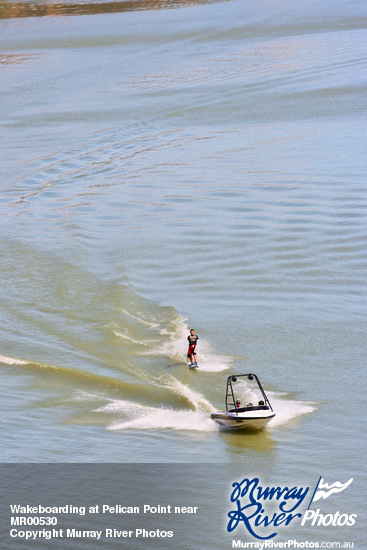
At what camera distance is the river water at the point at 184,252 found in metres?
15.2

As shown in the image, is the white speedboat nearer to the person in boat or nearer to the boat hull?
the boat hull

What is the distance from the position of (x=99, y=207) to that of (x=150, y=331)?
11063 millimetres

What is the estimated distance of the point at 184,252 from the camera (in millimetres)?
24734

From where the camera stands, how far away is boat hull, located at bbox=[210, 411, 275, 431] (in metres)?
14.2

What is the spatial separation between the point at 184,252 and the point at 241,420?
11.0m

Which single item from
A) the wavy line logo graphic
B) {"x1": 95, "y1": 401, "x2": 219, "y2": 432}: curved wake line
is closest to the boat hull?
{"x1": 95, "y1": 401, "x2": 219, "y2": 432}: curved wake line

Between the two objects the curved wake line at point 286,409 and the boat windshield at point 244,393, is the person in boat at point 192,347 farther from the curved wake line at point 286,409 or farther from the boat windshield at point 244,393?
the curved wake line at point 286,409

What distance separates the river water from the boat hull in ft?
0.71

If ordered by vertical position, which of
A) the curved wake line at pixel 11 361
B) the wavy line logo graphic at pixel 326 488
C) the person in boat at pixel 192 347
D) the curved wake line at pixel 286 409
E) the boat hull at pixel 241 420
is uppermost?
the person in boat at pixel 192 347

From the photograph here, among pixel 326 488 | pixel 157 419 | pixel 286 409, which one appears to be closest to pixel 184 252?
pixel 286 409

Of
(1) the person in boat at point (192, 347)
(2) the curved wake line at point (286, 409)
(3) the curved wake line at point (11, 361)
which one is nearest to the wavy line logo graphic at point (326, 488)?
(2) the curved wake line at point (286, 409)

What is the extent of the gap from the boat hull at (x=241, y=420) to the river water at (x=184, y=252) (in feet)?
0.71

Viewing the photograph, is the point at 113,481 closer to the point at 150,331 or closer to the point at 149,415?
the point at 149,415

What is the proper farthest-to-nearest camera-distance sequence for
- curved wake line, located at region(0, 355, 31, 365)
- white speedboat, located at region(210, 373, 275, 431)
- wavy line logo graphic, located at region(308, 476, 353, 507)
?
curved wake line, located at region(0, 355, 31, 365) → white speedboat, located at region(210, 373, 275, 431) → wavy line logo graphic, located at region(308, 476, 353, 507)
